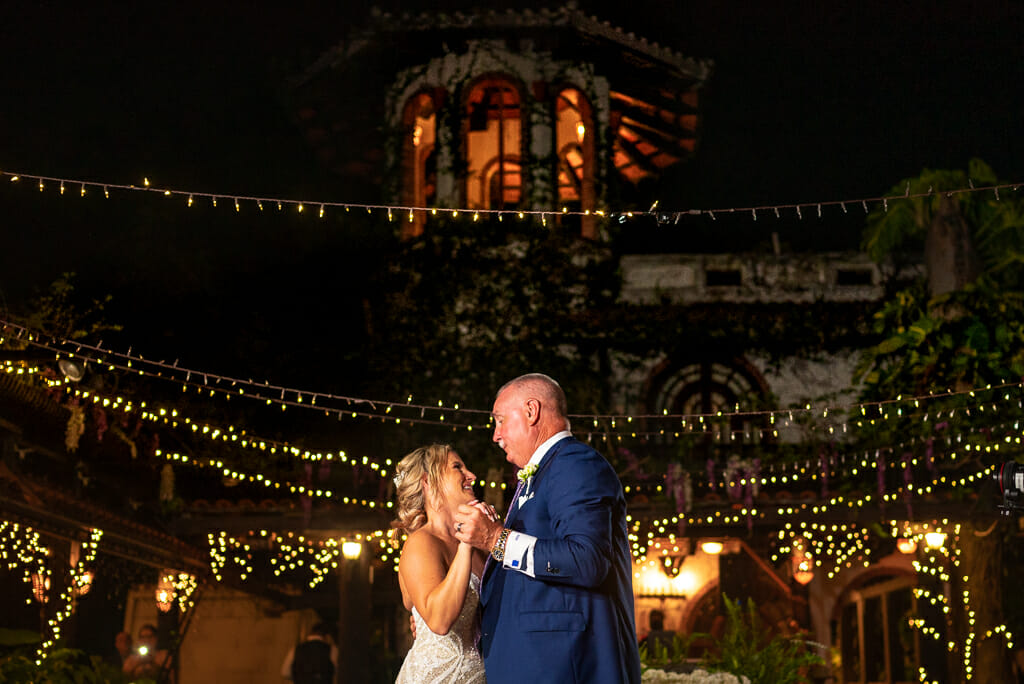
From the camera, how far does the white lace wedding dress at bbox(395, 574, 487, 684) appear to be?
410 centimetres

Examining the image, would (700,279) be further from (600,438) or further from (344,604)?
(344,604)

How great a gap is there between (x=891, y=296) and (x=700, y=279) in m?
2.76

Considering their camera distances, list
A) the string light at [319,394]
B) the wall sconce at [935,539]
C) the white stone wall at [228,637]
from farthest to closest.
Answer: the white stone wall at [228,637] < the wall sconce at [935,539] < the string light at [319,394]

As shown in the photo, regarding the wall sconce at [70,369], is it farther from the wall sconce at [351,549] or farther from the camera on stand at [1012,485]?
the camera on stand at [1012,485]

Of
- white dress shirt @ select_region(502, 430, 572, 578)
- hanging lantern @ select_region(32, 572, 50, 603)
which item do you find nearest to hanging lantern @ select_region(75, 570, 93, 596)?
hanging lantern @ select_region(32, 572, 50, 603)

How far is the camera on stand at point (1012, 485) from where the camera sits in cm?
667

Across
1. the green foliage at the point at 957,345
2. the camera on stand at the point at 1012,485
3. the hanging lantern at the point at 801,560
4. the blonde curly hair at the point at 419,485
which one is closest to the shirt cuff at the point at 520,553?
the blonde curly hair at the point at 419,485

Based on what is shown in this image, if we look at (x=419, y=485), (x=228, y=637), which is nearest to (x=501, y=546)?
(x=419, y=485)

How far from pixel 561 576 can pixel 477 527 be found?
29cm

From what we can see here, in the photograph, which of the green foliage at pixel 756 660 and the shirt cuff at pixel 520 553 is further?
the green foliage at pixel 756 660

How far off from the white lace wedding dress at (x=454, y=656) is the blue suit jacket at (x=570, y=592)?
30.8 inches

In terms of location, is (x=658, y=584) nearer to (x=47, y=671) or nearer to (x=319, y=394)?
A: (x=319, y=394)

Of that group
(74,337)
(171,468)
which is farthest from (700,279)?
(74,337)

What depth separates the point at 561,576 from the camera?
121 inches
